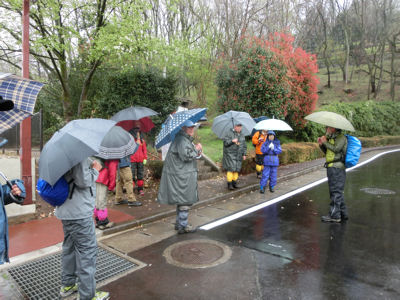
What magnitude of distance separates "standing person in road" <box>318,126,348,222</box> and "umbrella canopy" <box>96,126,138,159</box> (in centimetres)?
372

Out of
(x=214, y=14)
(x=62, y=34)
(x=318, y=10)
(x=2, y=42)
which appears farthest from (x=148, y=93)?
(x=318, y=10)

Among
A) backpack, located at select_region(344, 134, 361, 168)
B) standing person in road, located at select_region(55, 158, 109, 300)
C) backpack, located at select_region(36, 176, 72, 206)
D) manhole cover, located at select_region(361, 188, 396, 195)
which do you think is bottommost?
manhole cover, located at select_region(361, 188, 396, 195)

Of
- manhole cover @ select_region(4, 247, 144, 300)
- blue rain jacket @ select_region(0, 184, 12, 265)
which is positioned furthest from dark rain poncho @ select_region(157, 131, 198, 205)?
blue rain jacket @ select_region(0, 184, 12, 265)

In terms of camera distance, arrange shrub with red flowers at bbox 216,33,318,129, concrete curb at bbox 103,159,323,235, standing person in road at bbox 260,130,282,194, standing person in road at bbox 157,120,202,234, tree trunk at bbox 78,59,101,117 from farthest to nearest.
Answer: shrub with red flowers at bbox 216,33,318,129 → tree trunk at bbox 78,59,101,117 → standing person in road at bbox 260,130,282,194 → concrete curb at bbox 103,159,323,235 → standing person in road at bbox 157,120,202,234

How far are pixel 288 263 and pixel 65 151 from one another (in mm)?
3267

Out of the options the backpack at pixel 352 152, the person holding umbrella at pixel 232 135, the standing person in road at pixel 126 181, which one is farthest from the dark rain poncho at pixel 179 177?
the person holding umbrella at pixel 232 135

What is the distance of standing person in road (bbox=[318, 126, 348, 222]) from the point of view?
5.62 metres

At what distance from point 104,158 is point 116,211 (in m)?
1.76

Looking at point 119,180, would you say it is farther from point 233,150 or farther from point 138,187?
point 233,150

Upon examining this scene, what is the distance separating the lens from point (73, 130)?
9.74 feet

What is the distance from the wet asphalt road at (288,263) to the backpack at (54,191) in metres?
1.33

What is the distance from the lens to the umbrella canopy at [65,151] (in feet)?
9.11

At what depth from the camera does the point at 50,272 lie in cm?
393

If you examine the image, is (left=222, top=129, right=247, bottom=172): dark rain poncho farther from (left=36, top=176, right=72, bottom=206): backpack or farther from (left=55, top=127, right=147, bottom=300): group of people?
(left=36, top=176, right=72, bottom=206): backpack
